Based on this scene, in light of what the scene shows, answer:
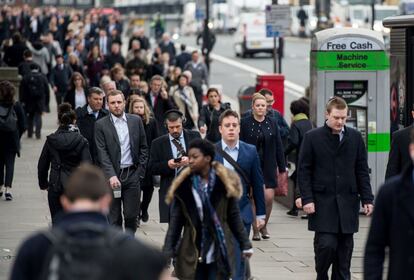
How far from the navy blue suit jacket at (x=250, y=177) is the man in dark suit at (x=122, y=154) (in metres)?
2.35

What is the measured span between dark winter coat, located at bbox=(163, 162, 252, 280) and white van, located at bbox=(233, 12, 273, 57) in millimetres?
49742

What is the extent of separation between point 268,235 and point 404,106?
2220mm

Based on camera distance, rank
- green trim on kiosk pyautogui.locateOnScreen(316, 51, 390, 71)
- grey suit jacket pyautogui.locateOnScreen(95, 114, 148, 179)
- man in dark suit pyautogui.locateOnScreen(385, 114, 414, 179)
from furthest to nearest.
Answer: green trim on kiosk pyautogui.locateOnScreen(316, 51, 390, 71) < grey suit jacket pyautogui.locateOnScreen(95, 114, 148, 179) < man in dark suit pyautogui.locateOnScreen(385, 114, 414, 179)

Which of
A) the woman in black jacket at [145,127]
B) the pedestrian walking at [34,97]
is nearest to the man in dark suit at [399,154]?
the woman in black jacket at [145,127]

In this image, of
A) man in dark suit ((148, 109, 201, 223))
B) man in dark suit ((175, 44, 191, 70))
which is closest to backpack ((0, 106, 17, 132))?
man in dark suit ((148, 109, 201, 223))

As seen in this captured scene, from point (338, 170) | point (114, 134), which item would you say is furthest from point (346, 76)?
point (338, 170)

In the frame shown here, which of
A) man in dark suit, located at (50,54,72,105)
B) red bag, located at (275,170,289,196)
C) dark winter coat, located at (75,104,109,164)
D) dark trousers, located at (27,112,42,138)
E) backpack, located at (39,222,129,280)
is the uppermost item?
backpack, located at (39,222,129,280)

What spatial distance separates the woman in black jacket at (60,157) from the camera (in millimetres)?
13852

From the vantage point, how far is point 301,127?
57.6ft

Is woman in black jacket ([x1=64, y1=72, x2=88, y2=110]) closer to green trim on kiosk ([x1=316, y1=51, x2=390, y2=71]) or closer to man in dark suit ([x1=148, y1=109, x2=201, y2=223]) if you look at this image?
green trim on kiosk ([x1=316, y1=51, x2=390, y2=71])

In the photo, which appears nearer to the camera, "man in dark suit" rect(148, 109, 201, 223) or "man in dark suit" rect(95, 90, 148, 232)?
"man in dark suit" rect(148, 109, 201, 223)

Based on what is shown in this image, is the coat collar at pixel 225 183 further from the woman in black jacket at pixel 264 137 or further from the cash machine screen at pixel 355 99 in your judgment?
the cash machine screen at pixel 355 99

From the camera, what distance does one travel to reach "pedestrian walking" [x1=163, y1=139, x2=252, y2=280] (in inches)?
393

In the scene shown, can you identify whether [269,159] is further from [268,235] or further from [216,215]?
[216,215]
